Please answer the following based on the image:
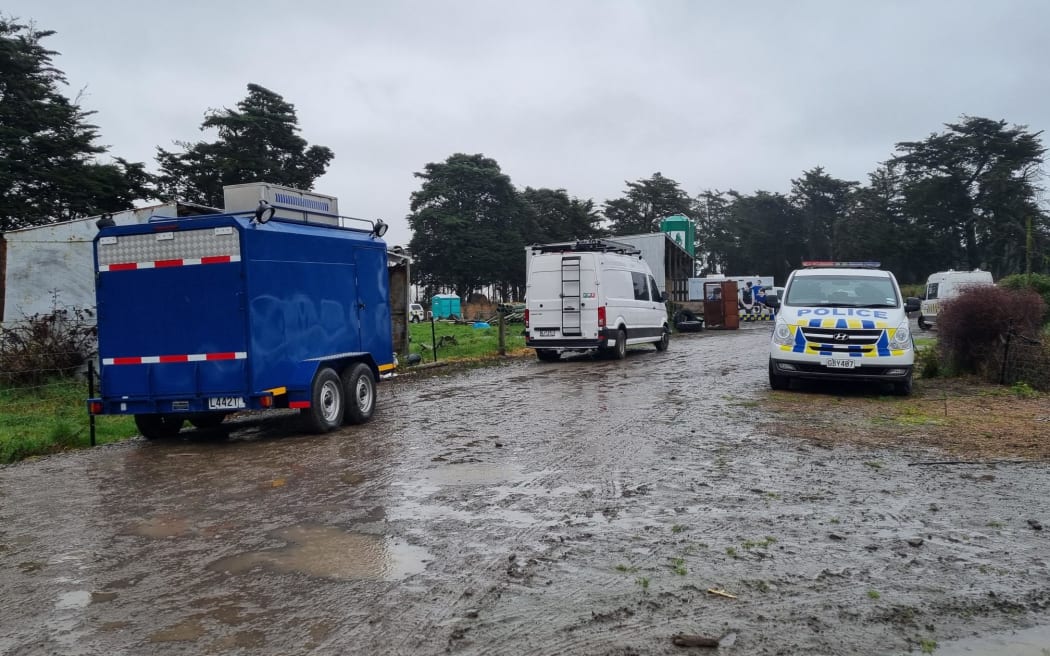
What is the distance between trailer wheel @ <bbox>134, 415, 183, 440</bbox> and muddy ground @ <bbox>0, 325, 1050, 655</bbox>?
29 cm

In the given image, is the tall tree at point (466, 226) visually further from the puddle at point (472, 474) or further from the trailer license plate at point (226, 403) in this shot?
the puddle at point (472, 474)

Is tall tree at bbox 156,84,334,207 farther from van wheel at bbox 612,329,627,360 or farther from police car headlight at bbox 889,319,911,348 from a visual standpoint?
police car headlight at bbox 889,319,911,348

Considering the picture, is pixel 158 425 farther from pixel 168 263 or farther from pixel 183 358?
pixel 168 263

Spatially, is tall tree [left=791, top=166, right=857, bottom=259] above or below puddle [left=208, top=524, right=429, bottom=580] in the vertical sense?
above

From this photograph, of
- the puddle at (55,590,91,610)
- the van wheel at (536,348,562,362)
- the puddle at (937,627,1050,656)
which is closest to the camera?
the puddle at (937,627,1050,656)

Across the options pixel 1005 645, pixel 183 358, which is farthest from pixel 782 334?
pixel 1005 645

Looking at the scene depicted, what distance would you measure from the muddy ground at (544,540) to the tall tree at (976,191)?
68042 mm

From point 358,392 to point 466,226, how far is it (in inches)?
2176

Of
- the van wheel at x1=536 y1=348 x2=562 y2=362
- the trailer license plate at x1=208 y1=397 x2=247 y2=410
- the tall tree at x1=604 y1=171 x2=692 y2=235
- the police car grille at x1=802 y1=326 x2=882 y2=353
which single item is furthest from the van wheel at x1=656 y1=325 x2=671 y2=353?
the tall tree at x1=604 y1=171 x2=692 y2=235

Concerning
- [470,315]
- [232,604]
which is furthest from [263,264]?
[470,315]

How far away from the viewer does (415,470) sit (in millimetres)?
7395

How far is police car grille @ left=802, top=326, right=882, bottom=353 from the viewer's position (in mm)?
11555

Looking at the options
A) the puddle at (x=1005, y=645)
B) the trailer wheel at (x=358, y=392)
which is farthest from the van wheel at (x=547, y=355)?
the puddle at (x=1005, y=645)

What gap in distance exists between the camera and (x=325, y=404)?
973cm
